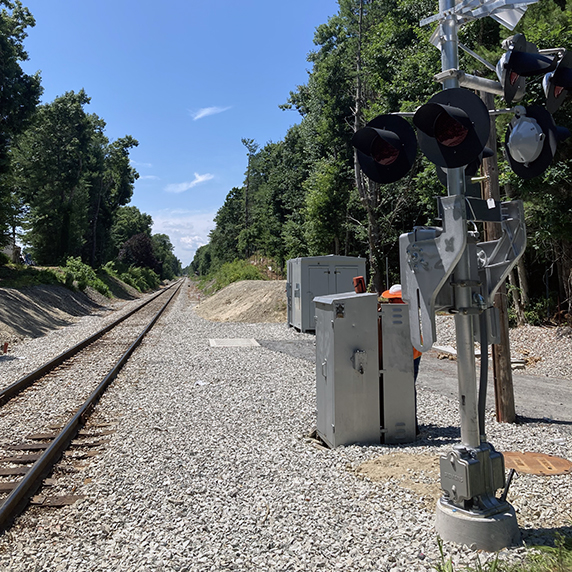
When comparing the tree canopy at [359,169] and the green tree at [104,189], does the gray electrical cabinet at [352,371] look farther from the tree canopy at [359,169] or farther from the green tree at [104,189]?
the green tree at [104,189]

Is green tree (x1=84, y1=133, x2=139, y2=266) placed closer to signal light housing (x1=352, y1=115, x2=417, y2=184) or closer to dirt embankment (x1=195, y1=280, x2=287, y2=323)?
dirt embankment (x1=195, y1=280, x2=287, y2=323)

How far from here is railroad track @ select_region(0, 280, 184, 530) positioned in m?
4.73

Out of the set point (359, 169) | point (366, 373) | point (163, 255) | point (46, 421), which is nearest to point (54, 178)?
point (359, 169)

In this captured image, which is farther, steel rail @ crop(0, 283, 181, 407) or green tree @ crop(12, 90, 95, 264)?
green tree @ crop(12, 90, 95, 264)

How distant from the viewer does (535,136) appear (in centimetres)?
335

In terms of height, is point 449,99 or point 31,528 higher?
point 449,99

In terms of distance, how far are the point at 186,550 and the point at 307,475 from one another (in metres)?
1.52

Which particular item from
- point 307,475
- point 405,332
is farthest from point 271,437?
point 405,332

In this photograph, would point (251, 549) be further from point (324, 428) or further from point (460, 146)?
point (460, 146)

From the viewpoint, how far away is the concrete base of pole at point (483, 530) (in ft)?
10.3

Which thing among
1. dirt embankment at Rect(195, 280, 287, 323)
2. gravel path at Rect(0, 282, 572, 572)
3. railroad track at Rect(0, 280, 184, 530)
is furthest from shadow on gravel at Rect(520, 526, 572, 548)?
dirt embankment at Rect(195, 280, 287, 323)

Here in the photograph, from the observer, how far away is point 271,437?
Result: 5.88 m

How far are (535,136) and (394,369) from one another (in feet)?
9.72

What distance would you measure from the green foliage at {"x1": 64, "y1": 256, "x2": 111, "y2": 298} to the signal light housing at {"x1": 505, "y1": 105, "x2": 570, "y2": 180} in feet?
105
